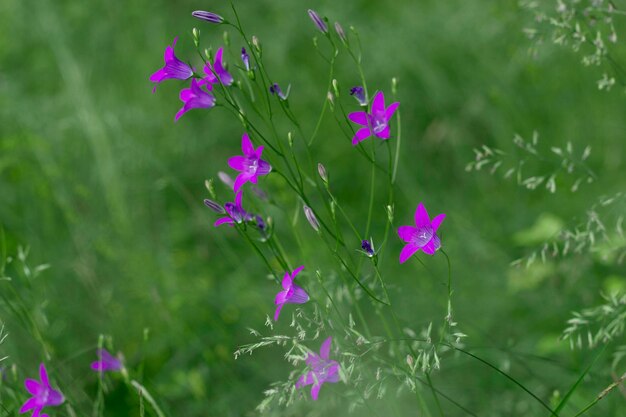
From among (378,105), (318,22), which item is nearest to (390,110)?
(378,105)

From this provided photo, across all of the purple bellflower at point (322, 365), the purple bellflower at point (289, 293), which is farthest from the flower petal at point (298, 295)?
the purple bellflower at point (322, 365)

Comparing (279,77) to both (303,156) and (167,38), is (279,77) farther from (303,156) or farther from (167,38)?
(167,38)

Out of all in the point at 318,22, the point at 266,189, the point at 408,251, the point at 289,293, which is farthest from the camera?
the point at 266,189

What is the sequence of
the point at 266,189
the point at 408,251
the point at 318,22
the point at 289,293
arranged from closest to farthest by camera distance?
the point at 408,251 < the point at 289,293 < the point at 318,22 < the point at 266,189

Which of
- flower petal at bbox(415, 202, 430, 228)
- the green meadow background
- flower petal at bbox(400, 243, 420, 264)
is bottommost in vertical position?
the green meadow background

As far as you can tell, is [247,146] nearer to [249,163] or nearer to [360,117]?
[249,163]

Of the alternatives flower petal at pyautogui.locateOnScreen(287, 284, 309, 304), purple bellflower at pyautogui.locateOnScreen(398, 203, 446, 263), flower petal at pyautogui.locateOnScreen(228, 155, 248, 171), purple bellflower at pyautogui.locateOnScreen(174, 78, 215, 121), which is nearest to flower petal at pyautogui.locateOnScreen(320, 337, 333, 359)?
flower petal at pyautogui.locateOnScreen(287, 284, 309, 304)

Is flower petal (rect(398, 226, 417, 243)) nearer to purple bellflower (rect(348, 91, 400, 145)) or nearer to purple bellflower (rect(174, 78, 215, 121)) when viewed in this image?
purple bellflower (rect(348, 91, 400, 145))
